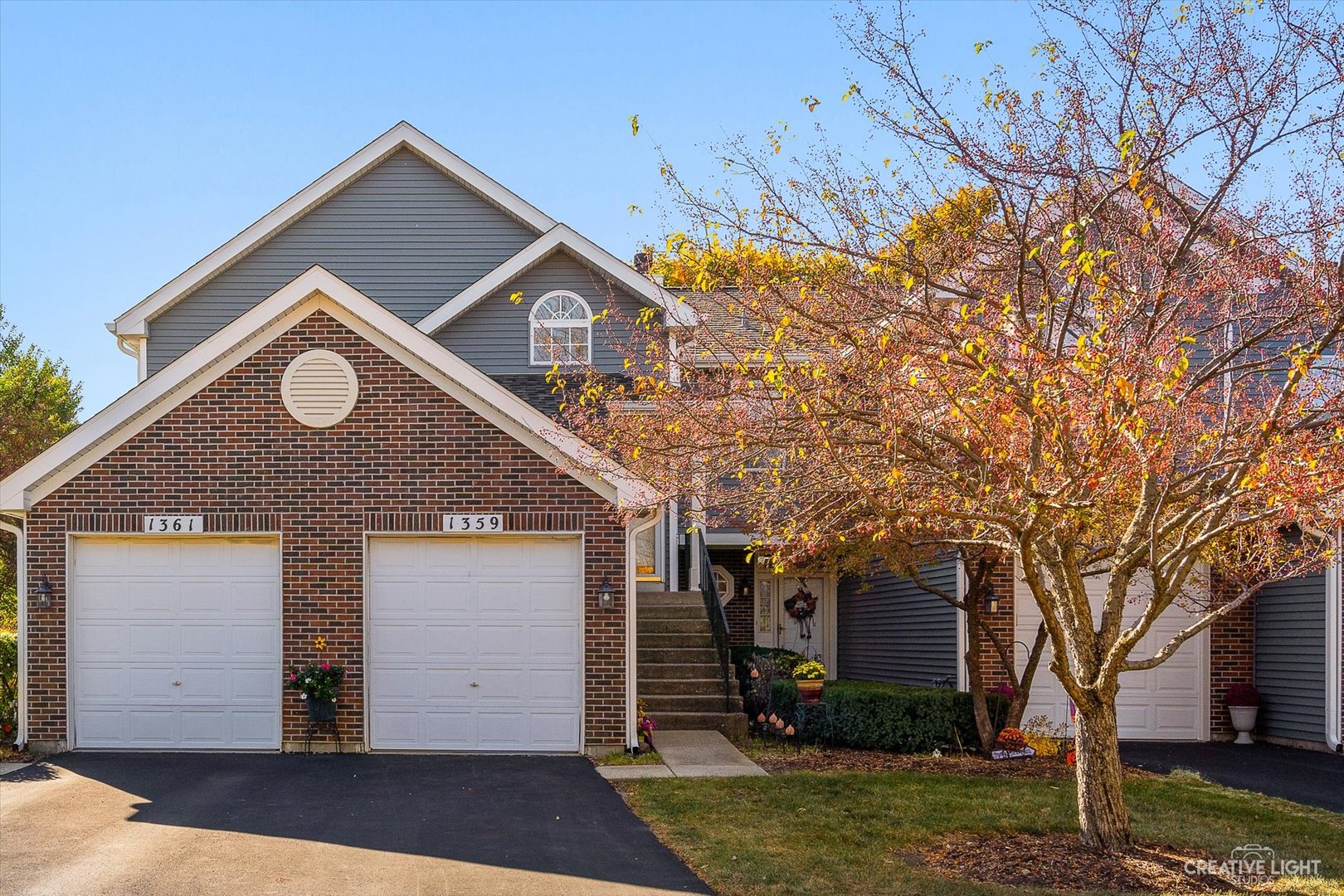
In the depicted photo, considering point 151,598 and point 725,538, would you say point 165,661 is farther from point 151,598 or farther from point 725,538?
point 725,538

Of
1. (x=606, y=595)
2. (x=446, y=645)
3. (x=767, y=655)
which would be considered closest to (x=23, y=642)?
(x=446, y=645)

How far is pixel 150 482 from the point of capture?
13867 millimetres

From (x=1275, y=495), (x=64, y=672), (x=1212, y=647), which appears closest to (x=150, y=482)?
(x=64, y=672)

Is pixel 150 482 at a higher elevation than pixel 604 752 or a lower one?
higher

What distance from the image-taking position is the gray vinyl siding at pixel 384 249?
2108cm

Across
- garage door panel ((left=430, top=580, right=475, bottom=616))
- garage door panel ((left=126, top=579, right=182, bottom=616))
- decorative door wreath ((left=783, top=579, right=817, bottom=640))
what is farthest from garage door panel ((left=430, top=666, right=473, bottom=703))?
decorative door wreath ((left=783, top=579, right=817, bottom=640))

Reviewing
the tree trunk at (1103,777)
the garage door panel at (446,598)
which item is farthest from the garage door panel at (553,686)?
the tree trunk at (1103,777)

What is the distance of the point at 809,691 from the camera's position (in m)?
15.9

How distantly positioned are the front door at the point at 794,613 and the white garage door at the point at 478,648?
32.7 feet

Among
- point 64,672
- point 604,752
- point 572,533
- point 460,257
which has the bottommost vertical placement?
point 604,752

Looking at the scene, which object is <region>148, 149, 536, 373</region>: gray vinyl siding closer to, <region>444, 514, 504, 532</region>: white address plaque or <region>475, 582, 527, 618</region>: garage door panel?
<region>444, 514, 504, 532</region>: white address plaque

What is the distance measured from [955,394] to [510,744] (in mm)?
7776

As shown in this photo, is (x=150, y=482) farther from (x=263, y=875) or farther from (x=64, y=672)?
(x=263, y=875)

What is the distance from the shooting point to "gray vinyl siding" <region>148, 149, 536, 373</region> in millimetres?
21078
